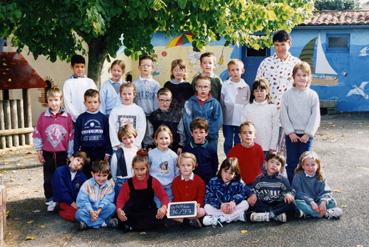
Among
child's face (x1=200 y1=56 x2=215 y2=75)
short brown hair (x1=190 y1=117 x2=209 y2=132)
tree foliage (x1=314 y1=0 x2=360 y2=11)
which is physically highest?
tree foliage (x1=314 y1=0 x2=360 y2=11)

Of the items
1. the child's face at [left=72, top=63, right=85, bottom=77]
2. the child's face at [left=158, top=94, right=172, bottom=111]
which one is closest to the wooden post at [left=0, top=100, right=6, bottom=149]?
the child's face at [left=72, top=63, right=85, bottom=77]

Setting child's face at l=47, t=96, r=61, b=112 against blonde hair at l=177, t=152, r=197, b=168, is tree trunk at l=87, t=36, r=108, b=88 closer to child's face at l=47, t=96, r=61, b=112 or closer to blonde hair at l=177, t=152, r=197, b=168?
child's face at l=47, t=96, r=61, b=112

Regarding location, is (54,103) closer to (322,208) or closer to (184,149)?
(184,149)

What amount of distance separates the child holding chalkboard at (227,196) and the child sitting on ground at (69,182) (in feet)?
5.10

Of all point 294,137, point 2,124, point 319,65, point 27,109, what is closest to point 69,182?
point 294,137

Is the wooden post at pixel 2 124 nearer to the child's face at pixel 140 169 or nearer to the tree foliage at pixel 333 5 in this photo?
the child's face at pixel 140 169

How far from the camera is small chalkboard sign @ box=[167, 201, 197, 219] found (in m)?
5.46

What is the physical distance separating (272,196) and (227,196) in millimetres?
518

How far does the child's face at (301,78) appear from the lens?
236 inches

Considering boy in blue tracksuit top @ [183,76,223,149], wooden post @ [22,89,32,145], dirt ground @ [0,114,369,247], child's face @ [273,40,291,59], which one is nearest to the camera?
dirt ground @ [0,114,369,247]

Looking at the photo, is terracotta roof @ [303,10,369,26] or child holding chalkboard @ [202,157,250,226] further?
terracotta roof @ [303,10,369,26]

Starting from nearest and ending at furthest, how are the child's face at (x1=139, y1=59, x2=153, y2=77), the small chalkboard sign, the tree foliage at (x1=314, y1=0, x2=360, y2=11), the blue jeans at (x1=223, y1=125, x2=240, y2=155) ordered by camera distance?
the small chalkboard sign → the child's face at (x1=139, y1=59, x2=153, y2=77) → the blue jeans at (x1=223, y1=125, x2=240, y2=155) → the tree foliage at (x1=314, y1=0, x2=360, y2=11)

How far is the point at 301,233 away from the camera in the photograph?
522cm

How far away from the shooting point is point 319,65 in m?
17.8
